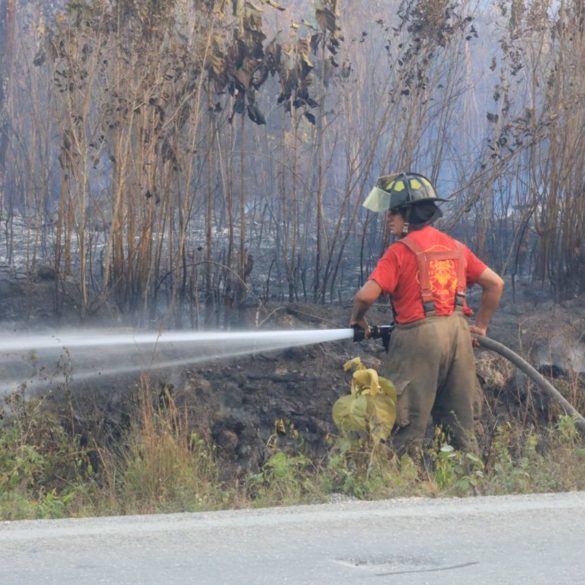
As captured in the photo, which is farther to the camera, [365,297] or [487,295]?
[487,295]

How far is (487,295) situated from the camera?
225 inches

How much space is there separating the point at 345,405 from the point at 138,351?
2.97 meters

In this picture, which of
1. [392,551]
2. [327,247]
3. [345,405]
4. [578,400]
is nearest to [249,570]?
[392,551]

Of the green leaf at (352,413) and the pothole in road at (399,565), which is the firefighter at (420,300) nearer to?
the green leaf at (352,413)

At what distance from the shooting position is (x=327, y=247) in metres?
9.95

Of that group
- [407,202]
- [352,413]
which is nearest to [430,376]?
[352,413]

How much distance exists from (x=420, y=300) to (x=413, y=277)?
11 cm

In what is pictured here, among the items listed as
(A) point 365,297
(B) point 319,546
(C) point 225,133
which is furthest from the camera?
(C) point 225,133

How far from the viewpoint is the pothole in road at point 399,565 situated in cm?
382

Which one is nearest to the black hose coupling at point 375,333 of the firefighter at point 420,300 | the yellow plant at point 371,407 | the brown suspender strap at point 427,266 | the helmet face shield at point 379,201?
the firefighter at point 420,300

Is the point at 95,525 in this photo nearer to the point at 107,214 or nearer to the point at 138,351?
the point at 138,351

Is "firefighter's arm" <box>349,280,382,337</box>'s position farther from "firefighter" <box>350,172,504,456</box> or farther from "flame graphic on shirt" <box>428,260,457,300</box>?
"flame graphic on shirt" <box>428,260,457,300</box>

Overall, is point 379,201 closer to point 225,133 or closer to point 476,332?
point 476,332

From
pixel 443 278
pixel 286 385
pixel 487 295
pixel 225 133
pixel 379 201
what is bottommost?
pixel 286 385
